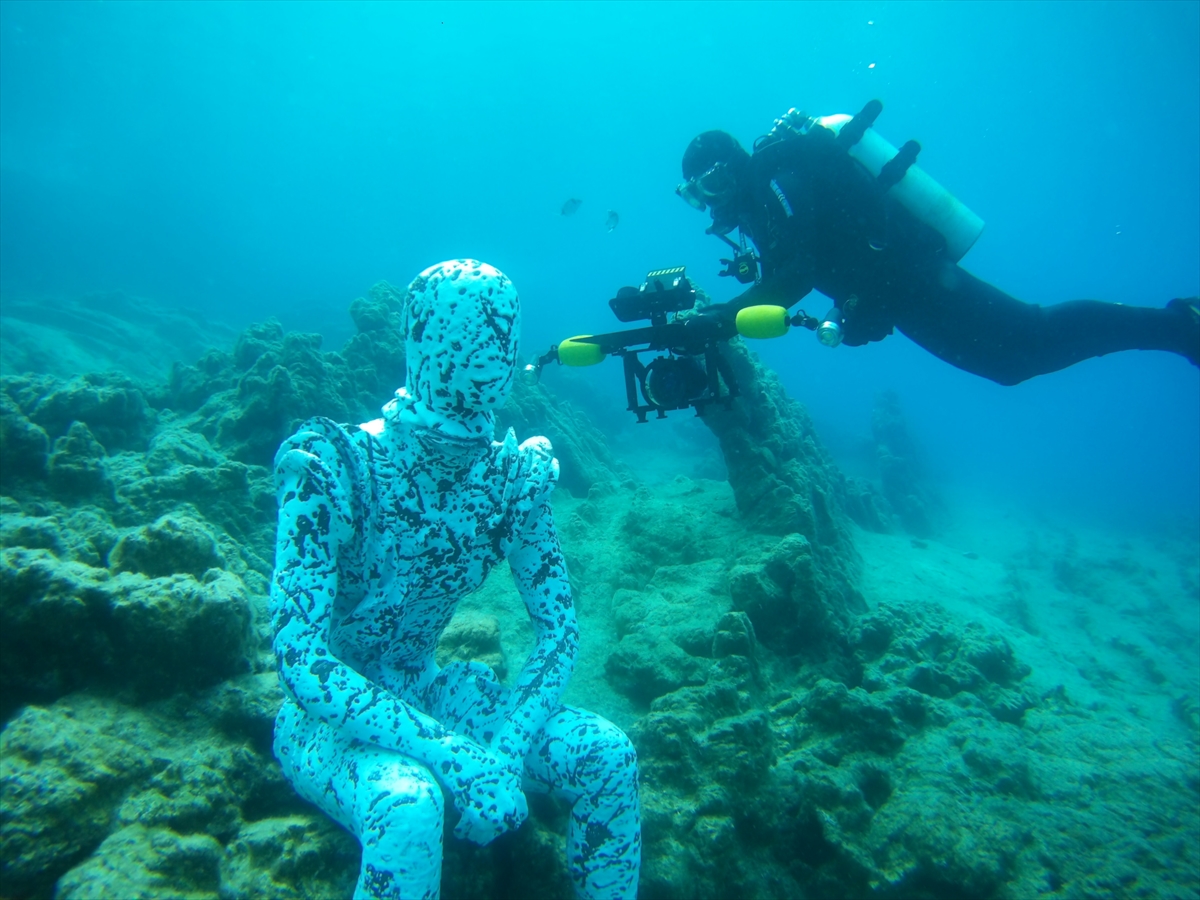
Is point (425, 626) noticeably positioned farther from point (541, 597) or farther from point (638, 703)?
point (638, 703)

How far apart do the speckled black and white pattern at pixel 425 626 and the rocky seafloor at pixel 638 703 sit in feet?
1.38

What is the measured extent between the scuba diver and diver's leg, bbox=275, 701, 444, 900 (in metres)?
3.96

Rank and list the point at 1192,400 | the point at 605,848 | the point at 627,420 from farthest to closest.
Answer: the point at 1192,400 → the point at 627,420 → the point at 605,848

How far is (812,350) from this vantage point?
80.8 m

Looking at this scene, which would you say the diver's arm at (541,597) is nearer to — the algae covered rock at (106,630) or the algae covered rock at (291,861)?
the algae covered rock at (291,861)

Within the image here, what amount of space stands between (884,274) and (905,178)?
958 mm

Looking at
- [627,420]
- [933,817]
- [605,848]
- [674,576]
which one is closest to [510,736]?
[605,848]

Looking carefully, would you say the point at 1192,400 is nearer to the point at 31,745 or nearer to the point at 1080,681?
the point at 1080,681

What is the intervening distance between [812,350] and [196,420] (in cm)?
8404

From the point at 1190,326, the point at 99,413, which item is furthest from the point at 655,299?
the point at 99,413

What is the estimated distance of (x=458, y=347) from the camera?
171cm

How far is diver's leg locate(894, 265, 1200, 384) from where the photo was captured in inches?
173

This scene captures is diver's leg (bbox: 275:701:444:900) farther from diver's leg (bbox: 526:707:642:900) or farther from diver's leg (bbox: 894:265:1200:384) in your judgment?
diver's leg (bbox: 894:265:1200:384)

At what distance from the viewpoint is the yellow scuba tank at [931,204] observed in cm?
473
